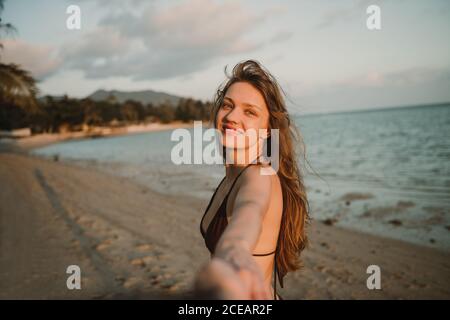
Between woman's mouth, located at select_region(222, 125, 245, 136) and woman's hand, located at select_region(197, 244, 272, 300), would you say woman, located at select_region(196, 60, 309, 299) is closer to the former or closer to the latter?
woman's mouth, located at select_region(222, 125, 245, 136)

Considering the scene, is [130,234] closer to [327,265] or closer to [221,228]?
[327,265]

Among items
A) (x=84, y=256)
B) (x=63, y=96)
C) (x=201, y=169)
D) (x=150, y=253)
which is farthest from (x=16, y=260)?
(x=63, y=96)

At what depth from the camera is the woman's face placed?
1.66m

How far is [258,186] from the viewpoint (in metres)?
1.52

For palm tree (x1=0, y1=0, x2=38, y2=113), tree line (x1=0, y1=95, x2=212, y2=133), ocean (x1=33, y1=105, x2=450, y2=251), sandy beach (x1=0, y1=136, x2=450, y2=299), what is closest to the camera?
sandy beach (x1=0, y1=136, x2=450, y2=299)

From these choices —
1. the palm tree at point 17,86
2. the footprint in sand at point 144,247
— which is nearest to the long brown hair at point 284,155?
the footprint in sand at point 144,247

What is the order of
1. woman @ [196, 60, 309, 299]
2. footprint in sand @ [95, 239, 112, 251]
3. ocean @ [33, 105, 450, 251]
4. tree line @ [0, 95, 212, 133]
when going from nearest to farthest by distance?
woman @ [196, 60, 309, 299] → footprint in sand @ [95, 239, 112, 251] → ocean @ [33, 105, 450, 251] → tree line @ [0, 95, 212, 133]

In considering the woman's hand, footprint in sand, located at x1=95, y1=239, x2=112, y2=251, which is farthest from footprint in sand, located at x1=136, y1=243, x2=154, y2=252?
the woman's hand

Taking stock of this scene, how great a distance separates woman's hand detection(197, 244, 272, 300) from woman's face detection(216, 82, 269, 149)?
0.79 m

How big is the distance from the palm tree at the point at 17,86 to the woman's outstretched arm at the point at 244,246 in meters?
13.6

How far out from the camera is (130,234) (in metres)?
7.40

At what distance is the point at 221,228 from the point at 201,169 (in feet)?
59.5

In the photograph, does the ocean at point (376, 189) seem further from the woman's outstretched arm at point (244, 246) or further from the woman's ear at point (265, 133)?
the woman's outstretched arm at point (244, 246)

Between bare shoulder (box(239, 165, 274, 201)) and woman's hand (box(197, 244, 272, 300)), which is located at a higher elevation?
bare shoulder (box(239, 165, 274, 201))
